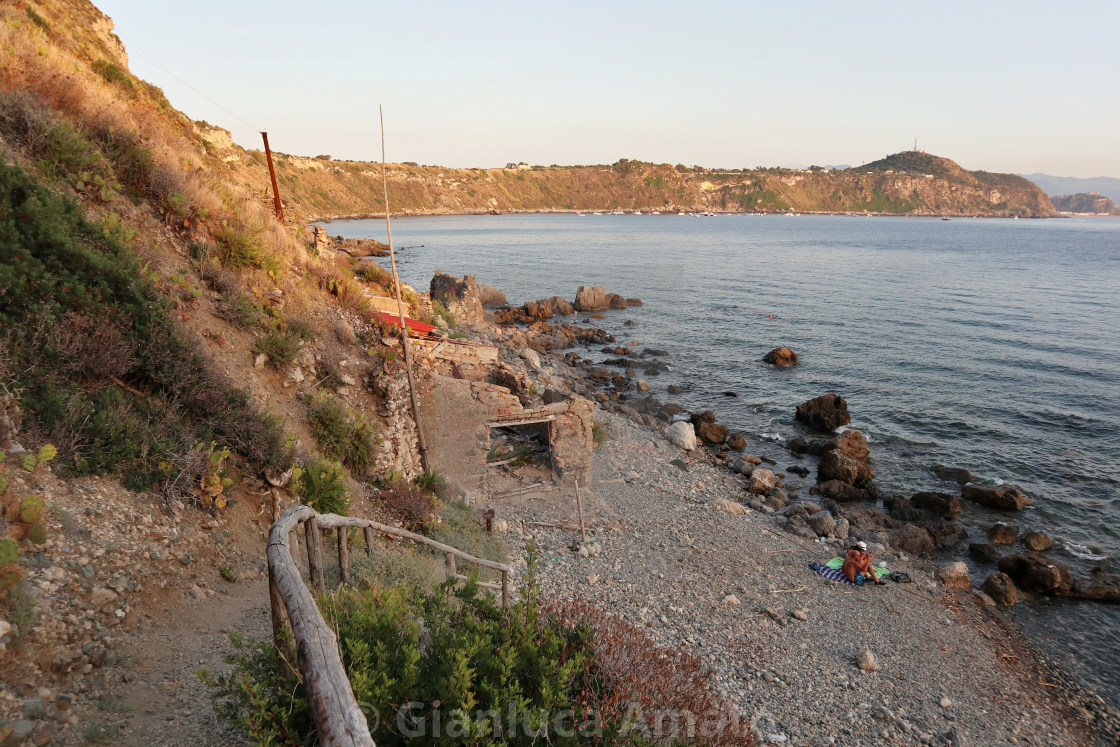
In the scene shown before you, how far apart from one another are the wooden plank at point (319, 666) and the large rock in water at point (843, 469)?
19.0m

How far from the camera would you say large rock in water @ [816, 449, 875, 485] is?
19156 mm

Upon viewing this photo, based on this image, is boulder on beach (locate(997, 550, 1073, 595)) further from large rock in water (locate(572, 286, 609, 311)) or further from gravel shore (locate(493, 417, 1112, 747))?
large rock in water (locate(572, 286, 609, 311))

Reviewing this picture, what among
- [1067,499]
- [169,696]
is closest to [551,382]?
[1067,499]

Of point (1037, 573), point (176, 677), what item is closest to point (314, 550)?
point (176, 677)

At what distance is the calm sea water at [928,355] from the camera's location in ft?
57.3

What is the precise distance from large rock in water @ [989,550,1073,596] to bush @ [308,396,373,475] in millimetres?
15945

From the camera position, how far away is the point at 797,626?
1158cm

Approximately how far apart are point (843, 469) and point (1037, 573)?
19.5ft

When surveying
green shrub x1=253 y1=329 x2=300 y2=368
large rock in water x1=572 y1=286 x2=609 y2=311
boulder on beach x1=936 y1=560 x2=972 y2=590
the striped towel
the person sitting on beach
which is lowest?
boulder on beach x1=936 y1=560 x2=972 y2=590

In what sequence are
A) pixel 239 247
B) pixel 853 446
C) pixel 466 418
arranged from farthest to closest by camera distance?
pixel 853 446 < pixel 466 418 < pixel 239 247

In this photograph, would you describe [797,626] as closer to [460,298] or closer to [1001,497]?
[1001,497]

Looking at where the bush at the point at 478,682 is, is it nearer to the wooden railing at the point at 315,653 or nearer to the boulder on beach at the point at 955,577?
the wooden railing at the point at 315,653

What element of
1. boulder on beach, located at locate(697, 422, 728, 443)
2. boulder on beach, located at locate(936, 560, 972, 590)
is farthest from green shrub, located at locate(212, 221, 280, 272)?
boulder on beach, located at locate(936, 560, 972, 590)

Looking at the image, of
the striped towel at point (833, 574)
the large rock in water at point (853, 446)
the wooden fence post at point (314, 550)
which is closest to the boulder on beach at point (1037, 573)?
the striped towel at point (833, 574)
